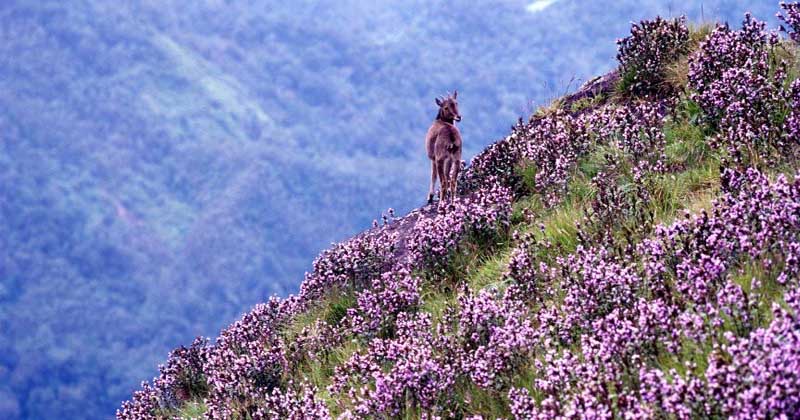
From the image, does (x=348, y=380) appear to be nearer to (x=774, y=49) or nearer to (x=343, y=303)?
(x=343, y=303)

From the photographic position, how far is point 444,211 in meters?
9.73

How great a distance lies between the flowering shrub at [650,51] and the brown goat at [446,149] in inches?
93.9

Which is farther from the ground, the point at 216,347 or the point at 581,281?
the point at 216,347

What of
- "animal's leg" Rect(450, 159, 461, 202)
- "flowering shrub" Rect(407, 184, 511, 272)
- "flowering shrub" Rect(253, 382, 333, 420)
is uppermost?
"animal's leg" Rect(450, 159, 461, 202)

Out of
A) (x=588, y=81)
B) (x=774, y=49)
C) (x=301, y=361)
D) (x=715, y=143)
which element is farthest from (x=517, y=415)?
(x=588, y=81)

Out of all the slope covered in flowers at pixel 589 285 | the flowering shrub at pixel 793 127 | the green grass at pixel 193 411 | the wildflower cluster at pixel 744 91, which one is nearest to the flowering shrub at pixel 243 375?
the slope covered in flowers at pixel 589 285

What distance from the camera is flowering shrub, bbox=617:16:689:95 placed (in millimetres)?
10977

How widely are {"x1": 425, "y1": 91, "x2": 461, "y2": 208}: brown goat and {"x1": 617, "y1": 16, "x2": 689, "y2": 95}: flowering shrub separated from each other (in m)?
2.39

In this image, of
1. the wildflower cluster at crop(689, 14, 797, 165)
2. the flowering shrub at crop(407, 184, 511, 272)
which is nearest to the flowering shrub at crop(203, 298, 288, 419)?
the flowering shrub at crop(407, 184, 511, 272)

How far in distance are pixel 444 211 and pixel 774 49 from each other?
164 inches

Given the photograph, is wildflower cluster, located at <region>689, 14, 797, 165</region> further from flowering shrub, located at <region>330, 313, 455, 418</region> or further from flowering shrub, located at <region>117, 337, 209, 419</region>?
flowering shrub, located at <region>117, 337, 209, 419</region>

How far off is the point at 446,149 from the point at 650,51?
305cm

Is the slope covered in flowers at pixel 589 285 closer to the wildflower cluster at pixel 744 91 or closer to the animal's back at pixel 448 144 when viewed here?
the wildflower cluster at pixel 744 91

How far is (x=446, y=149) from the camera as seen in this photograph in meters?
10.6
